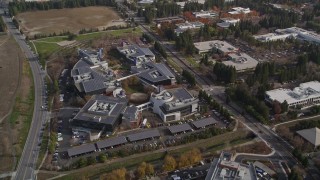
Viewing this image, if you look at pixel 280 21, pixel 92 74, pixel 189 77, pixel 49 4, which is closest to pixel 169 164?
pixel 189 77

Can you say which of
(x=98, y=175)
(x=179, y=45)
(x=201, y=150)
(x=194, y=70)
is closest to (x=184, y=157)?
(x=201, y=150)

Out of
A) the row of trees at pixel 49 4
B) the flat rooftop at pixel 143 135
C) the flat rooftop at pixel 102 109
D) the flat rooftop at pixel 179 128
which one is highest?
the row of trees at pixel 49 4

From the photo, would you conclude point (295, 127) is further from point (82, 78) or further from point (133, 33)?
point (133, 33)

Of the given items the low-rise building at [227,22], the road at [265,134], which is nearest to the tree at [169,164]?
the road at [265,134]

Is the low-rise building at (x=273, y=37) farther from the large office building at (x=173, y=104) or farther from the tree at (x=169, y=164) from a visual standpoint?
the tree at (x=169, y=164)

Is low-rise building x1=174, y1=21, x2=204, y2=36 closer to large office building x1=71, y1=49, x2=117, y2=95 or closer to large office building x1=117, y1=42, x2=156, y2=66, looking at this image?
large office building x1=117, y1=42, x2=156, y2=66
